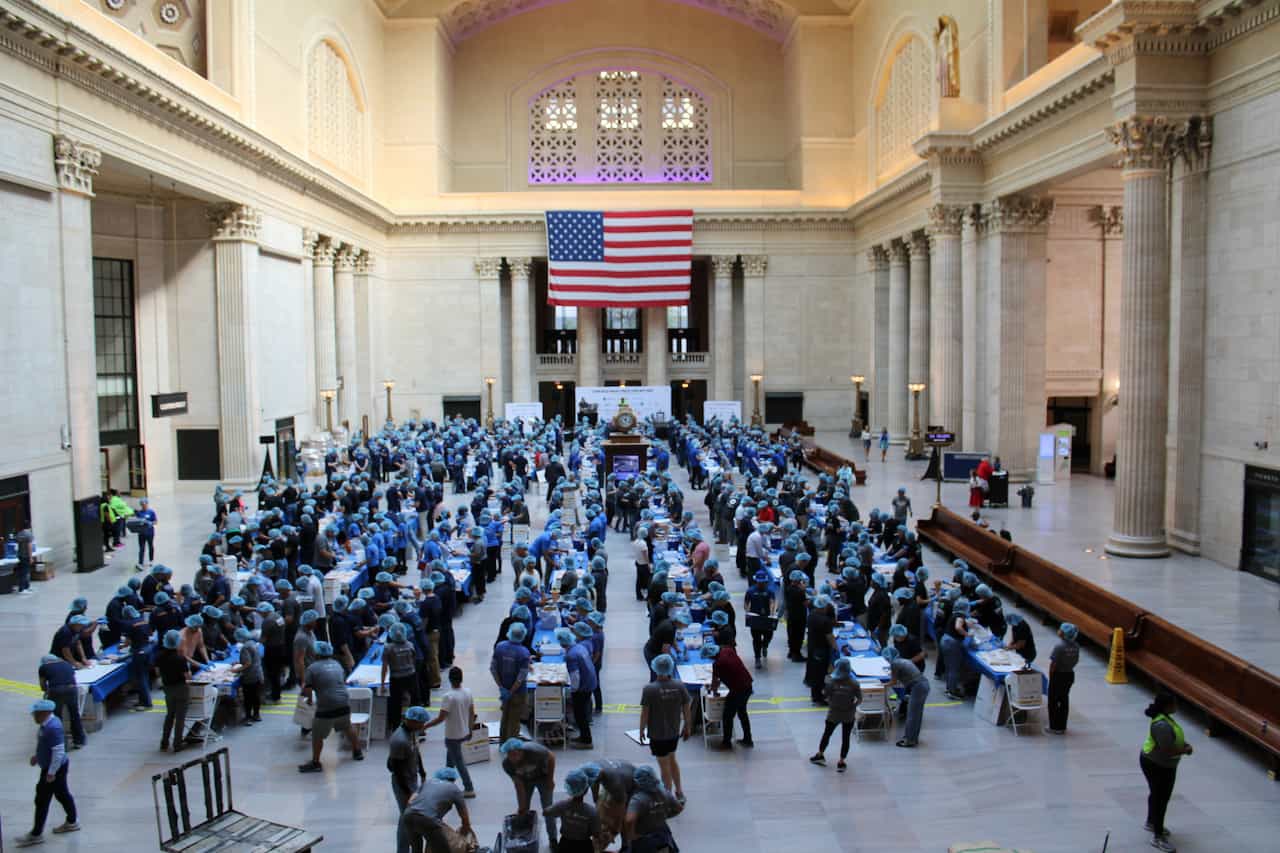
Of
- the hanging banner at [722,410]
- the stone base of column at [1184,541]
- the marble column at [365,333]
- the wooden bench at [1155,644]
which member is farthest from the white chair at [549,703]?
the marble column at [365,333]

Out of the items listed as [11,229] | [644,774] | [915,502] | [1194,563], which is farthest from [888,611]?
[11,229]

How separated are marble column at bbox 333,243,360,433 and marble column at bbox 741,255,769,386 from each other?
17844 millimetres

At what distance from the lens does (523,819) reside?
793cm

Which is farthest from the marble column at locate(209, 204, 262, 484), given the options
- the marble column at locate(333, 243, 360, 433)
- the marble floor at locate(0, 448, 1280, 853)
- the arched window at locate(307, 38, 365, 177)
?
the marble floor at locate(0, 448, 1280, 853)

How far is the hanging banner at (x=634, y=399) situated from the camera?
141 feet

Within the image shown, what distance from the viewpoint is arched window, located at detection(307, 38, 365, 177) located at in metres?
36.1

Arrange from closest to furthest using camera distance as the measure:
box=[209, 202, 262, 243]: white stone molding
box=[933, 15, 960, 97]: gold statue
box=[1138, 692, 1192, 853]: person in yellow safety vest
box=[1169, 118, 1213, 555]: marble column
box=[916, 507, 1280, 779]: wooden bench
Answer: box=[1138, 692, 1192, 853]: person in yellow safety vest < box=[916, 507, 1280, 779]: wooden bench < box=[1169, 118, 1213, 555]: marble column < box=[209, 202, 262, 243]: white stone molding < box=[933, 15, 960, 97]: gold statue

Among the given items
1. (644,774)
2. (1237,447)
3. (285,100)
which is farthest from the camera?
(285,100)

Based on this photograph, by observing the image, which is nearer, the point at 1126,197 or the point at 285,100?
the point at 1126,197

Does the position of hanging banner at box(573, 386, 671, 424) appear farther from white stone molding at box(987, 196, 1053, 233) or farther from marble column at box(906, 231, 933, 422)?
white stone molding at box(987, 196, 1053, 233)

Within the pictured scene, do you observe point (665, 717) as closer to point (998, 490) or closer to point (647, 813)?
point (647, 813)

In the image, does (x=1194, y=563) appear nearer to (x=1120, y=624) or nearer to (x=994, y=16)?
(x=1120, y=624)

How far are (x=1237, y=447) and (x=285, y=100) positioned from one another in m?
28.5

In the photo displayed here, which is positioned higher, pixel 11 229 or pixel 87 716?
pixel 11 229
